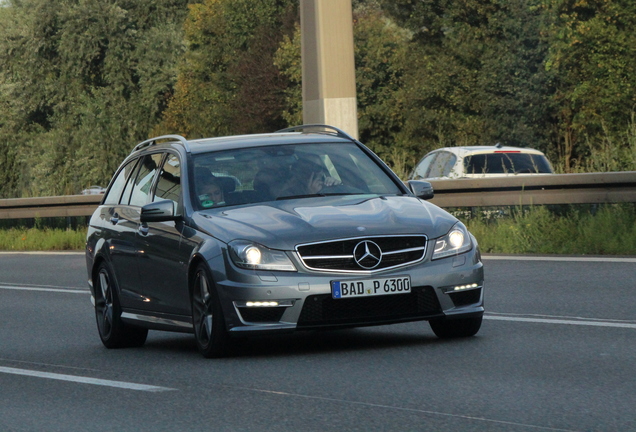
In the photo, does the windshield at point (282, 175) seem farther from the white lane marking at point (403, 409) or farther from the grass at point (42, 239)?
the grass at point (42, 239)

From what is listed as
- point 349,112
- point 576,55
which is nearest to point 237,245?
point 349,112

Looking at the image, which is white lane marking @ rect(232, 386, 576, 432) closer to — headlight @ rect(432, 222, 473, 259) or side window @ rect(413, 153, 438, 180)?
headlight @ rect(432, 222, 473, 259)

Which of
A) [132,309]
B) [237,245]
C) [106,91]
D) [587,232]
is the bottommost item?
[106,91]

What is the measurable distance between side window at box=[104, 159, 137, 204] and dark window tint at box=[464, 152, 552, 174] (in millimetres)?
9521

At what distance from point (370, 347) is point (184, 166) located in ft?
6.41

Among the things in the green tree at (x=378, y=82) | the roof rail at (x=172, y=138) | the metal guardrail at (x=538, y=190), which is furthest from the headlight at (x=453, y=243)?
the green tree at (x=378, y=82)

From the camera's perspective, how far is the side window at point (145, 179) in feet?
34.9

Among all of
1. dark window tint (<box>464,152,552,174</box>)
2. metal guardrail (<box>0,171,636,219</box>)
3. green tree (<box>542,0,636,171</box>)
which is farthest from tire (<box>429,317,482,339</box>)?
green tree (<box>542,0,636,171</box>)

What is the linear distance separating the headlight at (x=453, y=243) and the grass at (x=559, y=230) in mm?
7222

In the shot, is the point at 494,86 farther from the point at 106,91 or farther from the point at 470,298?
the point at 470,298

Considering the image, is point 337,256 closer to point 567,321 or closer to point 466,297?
point 466,297

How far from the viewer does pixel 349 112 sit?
776 inches

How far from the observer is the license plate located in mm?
8531

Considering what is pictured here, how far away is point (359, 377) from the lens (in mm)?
7809
